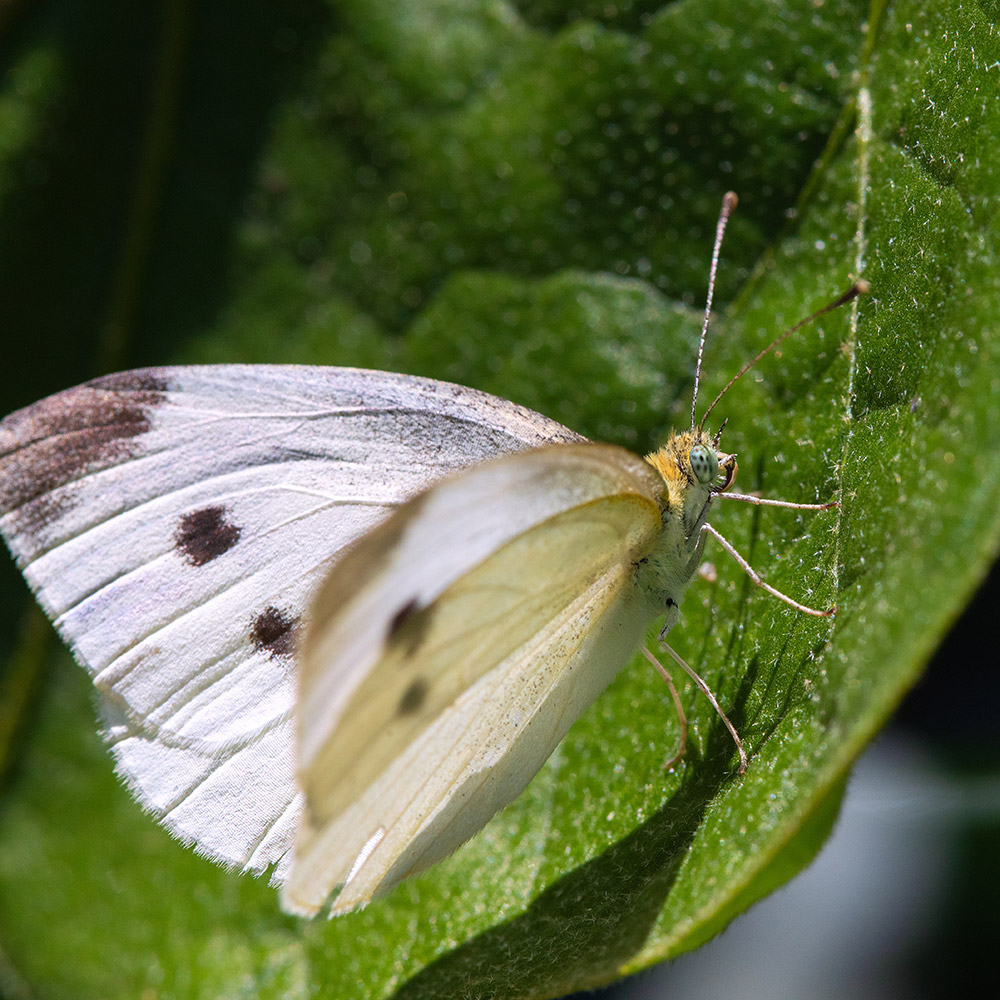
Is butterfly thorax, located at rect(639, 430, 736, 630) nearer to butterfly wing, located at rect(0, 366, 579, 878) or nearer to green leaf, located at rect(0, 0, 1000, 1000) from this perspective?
green leaf, located at rect(0, 0, 1000, 1000)

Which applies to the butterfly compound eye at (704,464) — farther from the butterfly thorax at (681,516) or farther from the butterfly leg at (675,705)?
the butterfly leg at (675,705)

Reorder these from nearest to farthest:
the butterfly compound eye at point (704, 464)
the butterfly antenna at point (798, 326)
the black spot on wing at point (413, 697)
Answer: the black spot on wing at point (413, 697) → the butterfly antenna at point (798, 326) → the butterfly compound eye at point (704, 464)

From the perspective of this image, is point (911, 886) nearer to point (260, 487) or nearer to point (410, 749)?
point (410, 749)

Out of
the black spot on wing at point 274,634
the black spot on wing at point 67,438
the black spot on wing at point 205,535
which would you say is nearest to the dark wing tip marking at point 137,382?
the black spot on wing at point 67,438

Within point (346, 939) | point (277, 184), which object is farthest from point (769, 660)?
point (277, 184)

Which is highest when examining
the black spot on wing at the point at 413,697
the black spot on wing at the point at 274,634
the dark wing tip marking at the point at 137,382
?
the dark wing tip marking at the point at 137,382

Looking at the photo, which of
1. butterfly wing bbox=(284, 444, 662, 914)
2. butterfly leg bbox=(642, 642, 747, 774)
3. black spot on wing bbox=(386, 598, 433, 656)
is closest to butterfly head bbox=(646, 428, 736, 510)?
butterfly wing bbox=(284, 444, 662, 914)
